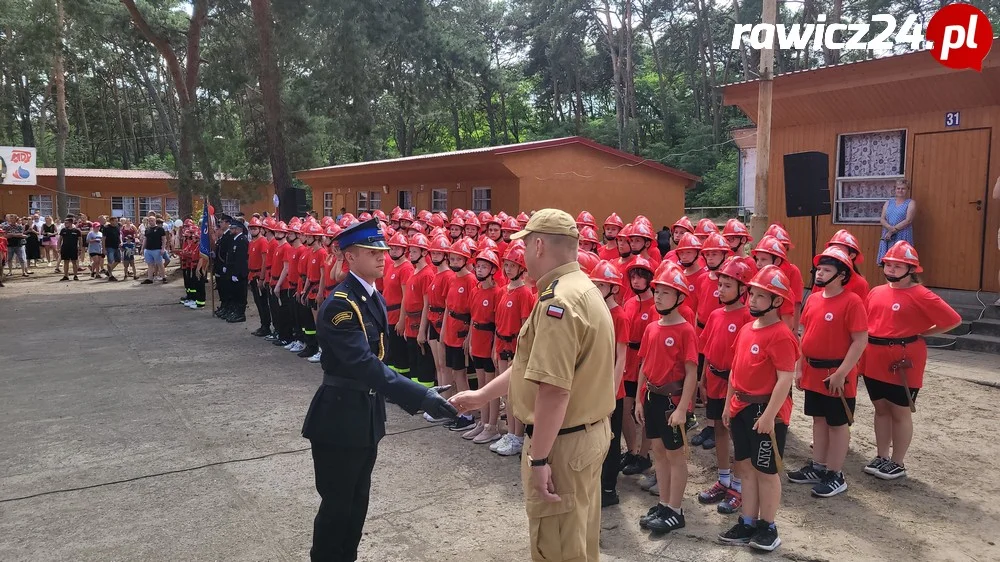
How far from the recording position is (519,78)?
155 feet

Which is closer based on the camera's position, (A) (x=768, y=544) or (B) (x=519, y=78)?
(A) (x=768, y=544)

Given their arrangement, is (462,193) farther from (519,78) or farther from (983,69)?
(519,78)

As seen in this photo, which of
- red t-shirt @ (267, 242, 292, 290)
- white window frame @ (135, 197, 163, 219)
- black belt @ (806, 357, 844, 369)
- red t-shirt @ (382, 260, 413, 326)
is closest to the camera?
black belt @ (806, 357, 844, 369)

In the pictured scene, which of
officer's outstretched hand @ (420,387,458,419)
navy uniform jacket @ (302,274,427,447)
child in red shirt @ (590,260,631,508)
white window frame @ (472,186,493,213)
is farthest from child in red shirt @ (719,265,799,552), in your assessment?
white window frame @ (472,186,493,213)

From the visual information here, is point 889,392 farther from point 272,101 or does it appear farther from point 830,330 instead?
Answer: point 272,101

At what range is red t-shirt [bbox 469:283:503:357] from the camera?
6.73 metres

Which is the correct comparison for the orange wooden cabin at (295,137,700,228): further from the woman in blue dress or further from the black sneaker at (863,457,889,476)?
the black sneaker at (863,457,889,476)

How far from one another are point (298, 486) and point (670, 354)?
2.99 metres

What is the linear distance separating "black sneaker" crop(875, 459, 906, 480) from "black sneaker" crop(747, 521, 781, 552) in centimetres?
171

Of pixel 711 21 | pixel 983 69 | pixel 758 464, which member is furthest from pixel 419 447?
pixel 711 21

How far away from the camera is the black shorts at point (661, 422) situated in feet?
15.3

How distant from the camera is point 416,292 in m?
7.91

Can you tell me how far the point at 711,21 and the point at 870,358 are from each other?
3893 centimetres

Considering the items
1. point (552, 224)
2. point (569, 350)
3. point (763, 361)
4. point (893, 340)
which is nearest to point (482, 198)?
point (893, 340)
